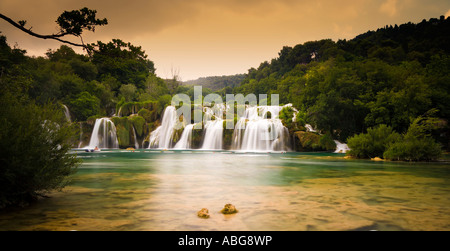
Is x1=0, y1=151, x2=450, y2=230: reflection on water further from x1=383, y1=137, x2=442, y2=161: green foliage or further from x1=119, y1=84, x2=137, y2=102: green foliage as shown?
x1=119, y1=84, x2=137, y2=102: green foliage

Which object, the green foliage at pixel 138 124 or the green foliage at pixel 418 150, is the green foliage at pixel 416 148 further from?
the green foliage at pixel 138 124

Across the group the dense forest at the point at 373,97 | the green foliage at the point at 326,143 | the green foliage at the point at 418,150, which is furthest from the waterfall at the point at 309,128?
the green foliage at the point at 418,150

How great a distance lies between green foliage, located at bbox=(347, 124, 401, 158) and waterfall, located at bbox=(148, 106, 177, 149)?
1108 inches

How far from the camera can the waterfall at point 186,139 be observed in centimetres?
4071

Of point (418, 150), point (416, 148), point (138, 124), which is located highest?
point (138, 124)

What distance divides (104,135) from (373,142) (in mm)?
38153

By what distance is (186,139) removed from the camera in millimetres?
40875

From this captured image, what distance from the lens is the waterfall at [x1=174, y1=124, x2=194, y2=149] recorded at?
40709mm

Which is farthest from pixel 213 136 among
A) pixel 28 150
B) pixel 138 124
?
pixel 28 150

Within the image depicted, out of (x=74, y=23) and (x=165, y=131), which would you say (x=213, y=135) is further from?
(x=74, y=23)

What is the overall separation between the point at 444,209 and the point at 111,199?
773 centimetres

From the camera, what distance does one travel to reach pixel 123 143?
138 feet
